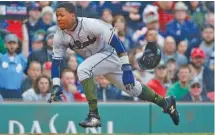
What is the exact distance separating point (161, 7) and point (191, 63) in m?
1.10

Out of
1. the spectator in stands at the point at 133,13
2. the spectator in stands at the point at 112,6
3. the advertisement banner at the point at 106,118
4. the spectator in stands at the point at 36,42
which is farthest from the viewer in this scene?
the spectator in stands at the point at 133,13

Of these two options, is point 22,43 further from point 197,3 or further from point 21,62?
point 197,3

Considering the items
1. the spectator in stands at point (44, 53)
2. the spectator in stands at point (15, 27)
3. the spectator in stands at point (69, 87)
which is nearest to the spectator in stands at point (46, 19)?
the spectator in stands at point (44, 53)

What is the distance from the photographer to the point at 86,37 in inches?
327

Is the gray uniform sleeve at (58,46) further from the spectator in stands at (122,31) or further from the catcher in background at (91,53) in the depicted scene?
the spectator in stands at (122,31)

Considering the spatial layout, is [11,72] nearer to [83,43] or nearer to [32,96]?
[32,96]

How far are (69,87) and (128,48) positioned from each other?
4.12ft

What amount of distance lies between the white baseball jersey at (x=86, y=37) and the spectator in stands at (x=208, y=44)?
3.48 meters

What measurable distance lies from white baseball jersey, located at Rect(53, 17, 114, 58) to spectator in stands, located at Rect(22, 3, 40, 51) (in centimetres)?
240

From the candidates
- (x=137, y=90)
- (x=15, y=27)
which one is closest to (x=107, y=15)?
(x=15, y=27)

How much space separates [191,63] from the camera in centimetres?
1152

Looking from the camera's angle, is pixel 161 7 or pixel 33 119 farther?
pixel 161 7

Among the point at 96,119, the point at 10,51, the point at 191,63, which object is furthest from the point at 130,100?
the point at 96,119

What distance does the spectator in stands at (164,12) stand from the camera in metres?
11.7
